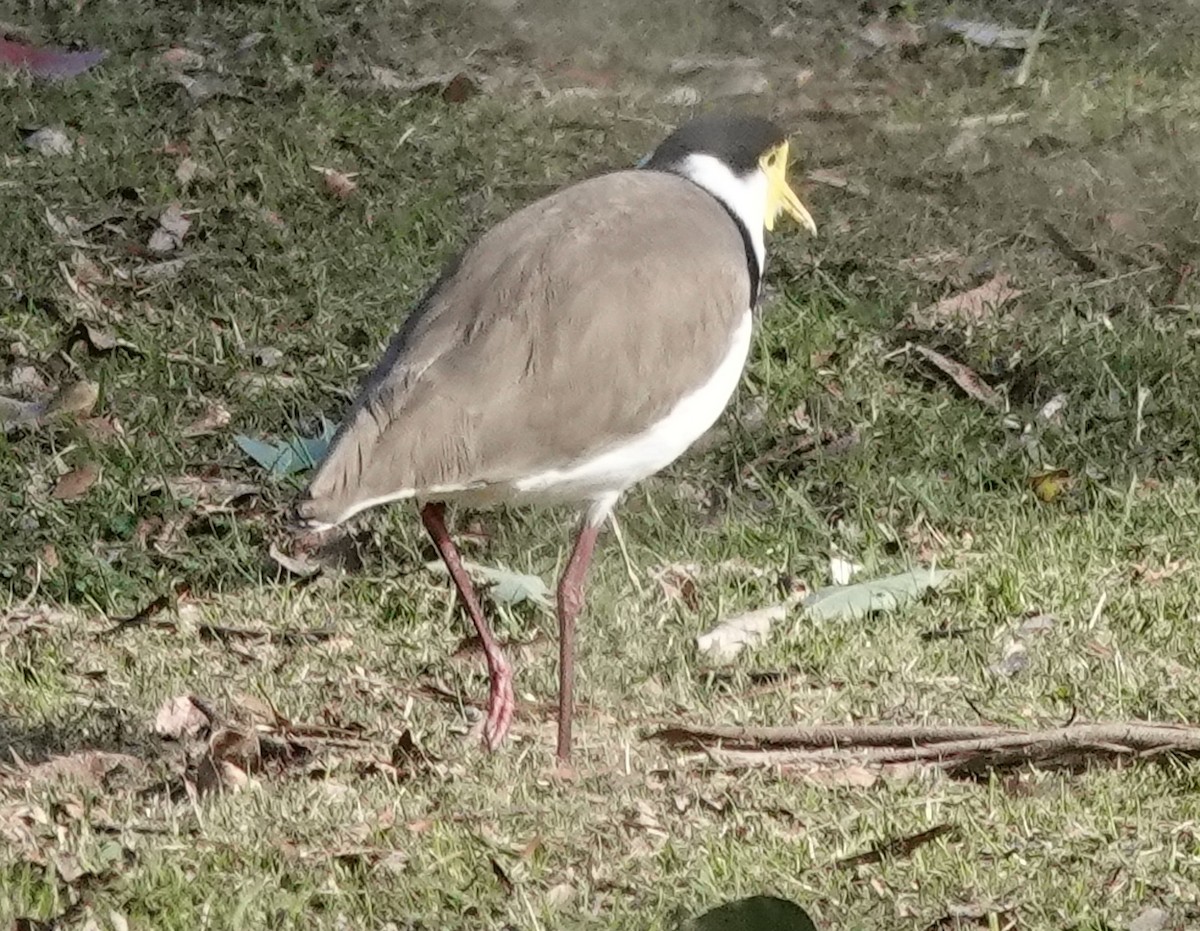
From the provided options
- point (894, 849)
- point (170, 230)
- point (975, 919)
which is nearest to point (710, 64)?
point (170, 230)

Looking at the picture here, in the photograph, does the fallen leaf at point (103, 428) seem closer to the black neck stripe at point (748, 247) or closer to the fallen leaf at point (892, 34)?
the black neck stripe at point (748, 247)

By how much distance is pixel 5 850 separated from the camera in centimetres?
416

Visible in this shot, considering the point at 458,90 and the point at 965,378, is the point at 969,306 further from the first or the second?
the point at 458,90

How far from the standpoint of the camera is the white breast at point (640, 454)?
16.2 ft

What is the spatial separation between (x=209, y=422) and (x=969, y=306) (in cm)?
247

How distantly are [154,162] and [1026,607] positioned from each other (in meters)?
4.23

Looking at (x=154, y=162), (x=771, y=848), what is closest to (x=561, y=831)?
(x=771, y=848)

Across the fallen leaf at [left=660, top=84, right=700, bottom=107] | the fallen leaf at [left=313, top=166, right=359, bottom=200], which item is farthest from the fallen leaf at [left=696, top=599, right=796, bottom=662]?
the fallen leaf at [left=660, top=84, right=700, bottom=107]

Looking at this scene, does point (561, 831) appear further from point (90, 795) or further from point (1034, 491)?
point (1034, 491)

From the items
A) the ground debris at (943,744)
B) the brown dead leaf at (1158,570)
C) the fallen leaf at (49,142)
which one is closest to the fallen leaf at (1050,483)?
the brown dead leaf at (1158,570)

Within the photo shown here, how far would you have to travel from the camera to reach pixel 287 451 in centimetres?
665

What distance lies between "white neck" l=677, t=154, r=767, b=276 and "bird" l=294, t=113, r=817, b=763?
272mm

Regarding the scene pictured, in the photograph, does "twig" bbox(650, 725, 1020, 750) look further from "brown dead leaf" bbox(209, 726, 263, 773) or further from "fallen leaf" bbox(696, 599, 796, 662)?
"brown dead leaf" bbox(209, 726, 263, 773)

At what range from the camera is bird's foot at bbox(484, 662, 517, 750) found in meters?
4.94
